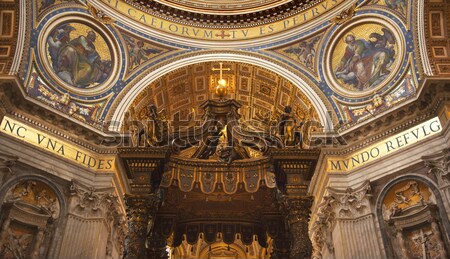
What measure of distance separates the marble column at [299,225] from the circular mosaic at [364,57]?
19.2ft

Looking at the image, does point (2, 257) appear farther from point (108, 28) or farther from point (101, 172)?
point (108, 28)

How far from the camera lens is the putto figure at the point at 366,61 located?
11.1 meters

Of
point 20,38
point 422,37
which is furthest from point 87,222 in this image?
point 422,37

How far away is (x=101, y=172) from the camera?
10.4 metres

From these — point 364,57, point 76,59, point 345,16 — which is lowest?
point 76,59

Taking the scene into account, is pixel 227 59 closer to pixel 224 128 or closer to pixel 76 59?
pixel 76 59

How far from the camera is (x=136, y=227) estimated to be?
6.09 meters

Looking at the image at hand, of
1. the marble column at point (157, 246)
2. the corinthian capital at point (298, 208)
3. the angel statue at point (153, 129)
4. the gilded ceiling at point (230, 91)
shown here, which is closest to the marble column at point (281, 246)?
the corinthian capital at point (298, 208)

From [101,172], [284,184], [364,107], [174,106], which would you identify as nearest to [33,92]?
[101,172]

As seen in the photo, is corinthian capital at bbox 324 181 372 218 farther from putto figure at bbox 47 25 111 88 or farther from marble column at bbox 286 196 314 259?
putto figure at bbox 47 25 111 88

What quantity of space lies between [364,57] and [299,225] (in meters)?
7.00

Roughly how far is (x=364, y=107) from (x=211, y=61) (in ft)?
15.4

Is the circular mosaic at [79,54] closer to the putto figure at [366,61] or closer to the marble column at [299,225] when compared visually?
the putto figure at [366,61]

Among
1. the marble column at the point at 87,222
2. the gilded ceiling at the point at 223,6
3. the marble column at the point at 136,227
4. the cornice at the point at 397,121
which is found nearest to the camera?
the marble column at the point at 136,227
